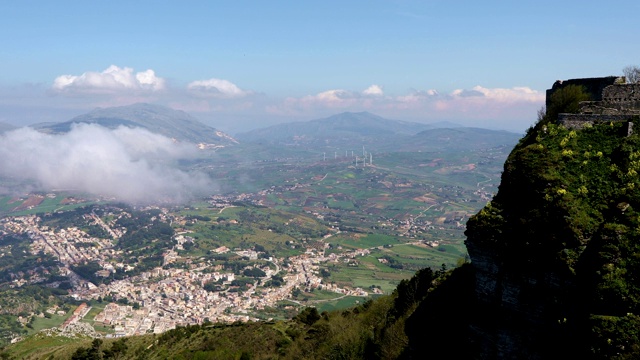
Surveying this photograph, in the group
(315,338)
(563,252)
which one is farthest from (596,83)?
(315,338)

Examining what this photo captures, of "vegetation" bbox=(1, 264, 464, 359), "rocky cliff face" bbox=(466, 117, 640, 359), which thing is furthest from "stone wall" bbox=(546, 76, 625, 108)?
"vegetation" bbox=(1, 264, 464, 359)

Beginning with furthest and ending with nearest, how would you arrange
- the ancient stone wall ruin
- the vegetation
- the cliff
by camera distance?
the vegetation
the ancient stone wall ruin
the cliff

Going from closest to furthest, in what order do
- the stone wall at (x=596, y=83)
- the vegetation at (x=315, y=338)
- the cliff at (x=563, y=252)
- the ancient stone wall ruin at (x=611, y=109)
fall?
the cliff at (x=563, y=252)
the ancient stone wall ruin at (x=611, y=109)
the stone wall at (x=596, y=83)
the vegetation at (x=315, y=338)

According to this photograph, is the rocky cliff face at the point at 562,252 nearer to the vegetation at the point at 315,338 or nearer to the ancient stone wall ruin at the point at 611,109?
the ancient stone wall ruin at the point at 611,109

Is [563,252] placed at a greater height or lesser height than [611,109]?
lesser

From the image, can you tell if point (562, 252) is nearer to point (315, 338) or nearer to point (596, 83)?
point (596, 83)

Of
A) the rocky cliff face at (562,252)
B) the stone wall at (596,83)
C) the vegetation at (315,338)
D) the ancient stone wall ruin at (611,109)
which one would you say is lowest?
the vegetation at (315,338)

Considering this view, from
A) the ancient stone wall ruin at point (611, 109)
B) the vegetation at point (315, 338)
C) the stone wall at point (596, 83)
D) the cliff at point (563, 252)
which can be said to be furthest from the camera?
the vegetation at point (315, 338)

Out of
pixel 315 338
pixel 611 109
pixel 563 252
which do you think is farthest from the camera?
pixel 315 338

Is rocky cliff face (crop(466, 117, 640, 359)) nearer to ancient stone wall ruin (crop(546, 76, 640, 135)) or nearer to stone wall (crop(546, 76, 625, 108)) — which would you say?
ancient stone wall ruin (crop(546, 76, 640, 135))

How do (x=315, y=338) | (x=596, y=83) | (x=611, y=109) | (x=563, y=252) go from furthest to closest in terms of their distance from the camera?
(x=315, y=338), (x=596, y=83), (x=611, y=109), (x=563, y=252)

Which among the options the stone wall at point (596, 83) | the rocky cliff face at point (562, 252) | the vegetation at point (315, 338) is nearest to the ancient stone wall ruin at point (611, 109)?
the stone wall at point (596, 83)

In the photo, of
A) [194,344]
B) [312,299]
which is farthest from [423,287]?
[312,299]
